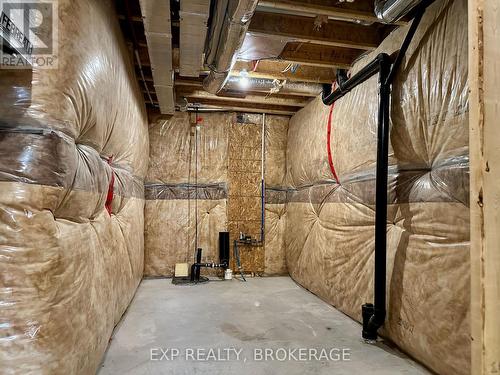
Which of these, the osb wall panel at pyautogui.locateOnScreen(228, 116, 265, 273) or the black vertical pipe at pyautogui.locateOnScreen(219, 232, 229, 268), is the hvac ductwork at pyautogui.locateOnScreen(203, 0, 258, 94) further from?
the black vertical pipe at pyautogui.locateOnScreen(219, 232, 229, 268)

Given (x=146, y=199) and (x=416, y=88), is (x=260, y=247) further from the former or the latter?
(x=416, y=88)

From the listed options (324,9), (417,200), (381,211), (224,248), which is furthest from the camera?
(224,248)

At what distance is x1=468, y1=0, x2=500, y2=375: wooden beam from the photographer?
31.4 inches

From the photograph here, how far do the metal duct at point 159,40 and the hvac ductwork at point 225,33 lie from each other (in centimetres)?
34

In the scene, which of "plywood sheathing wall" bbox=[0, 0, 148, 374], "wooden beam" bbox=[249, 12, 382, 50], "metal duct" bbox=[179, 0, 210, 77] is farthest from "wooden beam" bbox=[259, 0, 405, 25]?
"plywood sheathing wall" bbox=[0, 0, 148, 374]

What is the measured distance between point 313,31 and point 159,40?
4.28 feet

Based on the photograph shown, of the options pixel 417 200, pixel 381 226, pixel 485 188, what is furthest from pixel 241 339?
pixel 485 188

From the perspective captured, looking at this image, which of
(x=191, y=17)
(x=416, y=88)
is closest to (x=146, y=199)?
(x=191, y=17)

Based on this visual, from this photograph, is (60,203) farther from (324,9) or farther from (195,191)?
(195,191)

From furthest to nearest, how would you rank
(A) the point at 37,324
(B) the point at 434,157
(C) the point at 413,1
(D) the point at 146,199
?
(D) the point at 146,199, (B) the point at 434,157, (C) the point at 413,1, (A) the point at 37,324

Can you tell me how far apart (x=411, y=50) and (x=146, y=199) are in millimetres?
3758

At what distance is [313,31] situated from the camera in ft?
8.86

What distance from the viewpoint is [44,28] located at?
127 cm

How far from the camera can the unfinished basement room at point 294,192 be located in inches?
46.1
